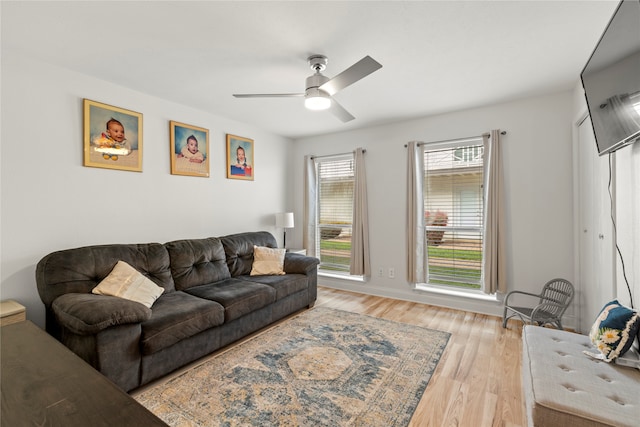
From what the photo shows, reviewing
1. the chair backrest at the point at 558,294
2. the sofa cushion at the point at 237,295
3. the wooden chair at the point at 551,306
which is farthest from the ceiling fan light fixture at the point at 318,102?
the chair backrest at the point at 558,294

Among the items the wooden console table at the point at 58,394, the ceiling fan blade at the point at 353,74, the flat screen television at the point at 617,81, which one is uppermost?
the ceiling fan blade at the point at 353,74

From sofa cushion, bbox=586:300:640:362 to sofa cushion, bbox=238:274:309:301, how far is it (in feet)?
8.25

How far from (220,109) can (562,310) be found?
4372mm

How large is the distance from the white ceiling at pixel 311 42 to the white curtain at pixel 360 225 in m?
1.42

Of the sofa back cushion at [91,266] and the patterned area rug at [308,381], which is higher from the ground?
the sofa back cushion at [91,266]

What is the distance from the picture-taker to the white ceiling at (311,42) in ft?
6.06

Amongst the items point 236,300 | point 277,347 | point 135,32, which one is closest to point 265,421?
point 277,347

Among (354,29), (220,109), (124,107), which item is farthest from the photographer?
(220,109)

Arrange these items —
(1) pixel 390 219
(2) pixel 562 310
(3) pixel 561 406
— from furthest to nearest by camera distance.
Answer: (1) pixel 390 219 < (2) pixel 562 310 < (3) pixel 561 406

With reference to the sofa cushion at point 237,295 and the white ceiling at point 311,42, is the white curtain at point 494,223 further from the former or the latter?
the sofa cushion at point 237,295

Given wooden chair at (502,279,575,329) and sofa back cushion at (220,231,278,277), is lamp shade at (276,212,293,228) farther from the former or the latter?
wooden chair at (502,279,575,329)

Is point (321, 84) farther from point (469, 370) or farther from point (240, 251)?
point (469, 370)

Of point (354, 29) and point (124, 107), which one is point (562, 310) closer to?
point (354, 29)

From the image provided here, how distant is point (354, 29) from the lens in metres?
2.04
